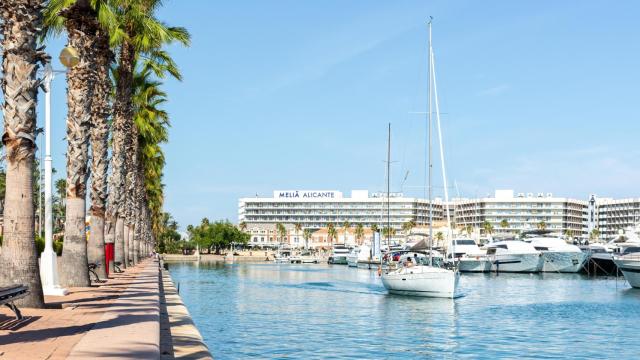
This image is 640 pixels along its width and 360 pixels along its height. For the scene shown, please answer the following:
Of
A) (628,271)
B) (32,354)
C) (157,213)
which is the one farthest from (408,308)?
(157,213)

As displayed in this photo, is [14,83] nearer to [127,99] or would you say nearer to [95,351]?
[95,351]

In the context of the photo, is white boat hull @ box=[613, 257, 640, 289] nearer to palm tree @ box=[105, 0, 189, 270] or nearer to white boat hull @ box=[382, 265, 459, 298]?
white boat hull @ box=[382, 265, 459, 298]

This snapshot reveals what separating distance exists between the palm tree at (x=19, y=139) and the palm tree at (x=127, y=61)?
1112 centimetres

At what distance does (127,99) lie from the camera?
3553cm

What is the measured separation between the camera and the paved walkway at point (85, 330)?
1012 cm

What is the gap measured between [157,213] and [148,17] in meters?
82.0

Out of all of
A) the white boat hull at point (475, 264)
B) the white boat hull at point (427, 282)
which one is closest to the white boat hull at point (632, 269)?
the white boat hull at point (427, 282)

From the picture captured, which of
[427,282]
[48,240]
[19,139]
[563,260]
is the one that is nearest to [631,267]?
[427,282]

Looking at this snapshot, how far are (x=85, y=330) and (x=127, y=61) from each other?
22.5 meters

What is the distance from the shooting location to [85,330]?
13.1 meters

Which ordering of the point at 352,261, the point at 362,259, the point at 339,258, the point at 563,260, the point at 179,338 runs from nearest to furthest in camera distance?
1. the point at 179,338
2. the point at 563,260
3. the point at 362,259
4. the point at 352,261
5. the point at 339,258

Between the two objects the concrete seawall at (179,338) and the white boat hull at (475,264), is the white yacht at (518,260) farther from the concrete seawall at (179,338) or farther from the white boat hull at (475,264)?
the concrete seawall at (179,338)

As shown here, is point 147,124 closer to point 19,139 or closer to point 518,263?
point 19,139

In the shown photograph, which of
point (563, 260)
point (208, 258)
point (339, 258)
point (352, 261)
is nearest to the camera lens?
point (563, 260)
